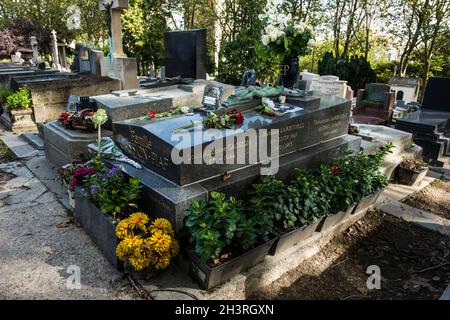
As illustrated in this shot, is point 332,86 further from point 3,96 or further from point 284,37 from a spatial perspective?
point 3,96

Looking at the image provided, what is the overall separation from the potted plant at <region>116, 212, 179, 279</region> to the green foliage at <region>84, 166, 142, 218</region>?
252 mm

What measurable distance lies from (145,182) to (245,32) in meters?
11.6

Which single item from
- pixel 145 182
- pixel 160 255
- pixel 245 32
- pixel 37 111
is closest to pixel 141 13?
pixel 245 32

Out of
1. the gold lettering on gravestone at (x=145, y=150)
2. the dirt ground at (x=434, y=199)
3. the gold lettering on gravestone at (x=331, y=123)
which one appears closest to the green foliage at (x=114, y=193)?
the gold lettering on gravestone at (x=145, y=150)

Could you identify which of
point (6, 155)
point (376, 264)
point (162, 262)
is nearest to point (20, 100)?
point (6, 155)

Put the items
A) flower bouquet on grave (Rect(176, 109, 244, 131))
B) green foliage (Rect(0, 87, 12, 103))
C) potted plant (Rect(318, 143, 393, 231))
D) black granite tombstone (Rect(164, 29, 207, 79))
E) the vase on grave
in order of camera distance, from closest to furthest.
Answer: potted plant (Rect(318, 143, 393, 231)) < flower bouquet on grave (Rect(176, 109, 244, 131)) < the vase on grave < black granite tombstone (Rect(164, 29, 207, 79)) < green foliage (Rect(0, 87, 12, 103))

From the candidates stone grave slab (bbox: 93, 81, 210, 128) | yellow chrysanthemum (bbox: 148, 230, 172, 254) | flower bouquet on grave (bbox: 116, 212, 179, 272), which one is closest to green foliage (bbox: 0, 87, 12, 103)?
stone grave slab (bbox: 93, 81, 210, 128)

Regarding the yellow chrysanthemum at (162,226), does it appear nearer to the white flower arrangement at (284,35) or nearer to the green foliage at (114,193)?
the green foliage at (114,193)

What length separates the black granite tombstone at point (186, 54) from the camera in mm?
8734

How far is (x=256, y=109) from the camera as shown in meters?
4.94

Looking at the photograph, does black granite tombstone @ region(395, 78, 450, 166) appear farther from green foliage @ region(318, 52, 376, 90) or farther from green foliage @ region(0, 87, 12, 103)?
green foliage @ region(0, 87, 12, 103)

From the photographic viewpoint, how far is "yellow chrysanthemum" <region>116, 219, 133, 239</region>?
10.4 feet

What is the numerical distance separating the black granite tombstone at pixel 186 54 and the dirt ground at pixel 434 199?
6.01 meters
